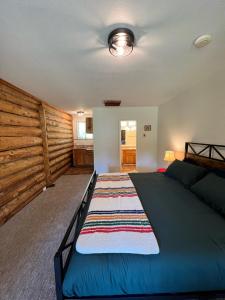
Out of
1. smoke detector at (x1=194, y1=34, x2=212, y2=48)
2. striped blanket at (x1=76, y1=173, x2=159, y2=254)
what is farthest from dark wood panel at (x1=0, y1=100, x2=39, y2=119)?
smoke detector at (x1=194, y1=34, x2=212, y2=48)

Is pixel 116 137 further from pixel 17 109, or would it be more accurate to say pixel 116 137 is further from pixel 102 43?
pixel 102 43

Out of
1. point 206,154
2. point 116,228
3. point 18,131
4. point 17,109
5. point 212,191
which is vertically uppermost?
point 17,109

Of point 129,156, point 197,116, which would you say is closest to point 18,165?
point 197,116

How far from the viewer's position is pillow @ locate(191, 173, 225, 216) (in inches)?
66.6

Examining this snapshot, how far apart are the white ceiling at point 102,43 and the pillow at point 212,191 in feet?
5.54

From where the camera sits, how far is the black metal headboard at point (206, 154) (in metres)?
2.35

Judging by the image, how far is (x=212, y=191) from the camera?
73.4 inches

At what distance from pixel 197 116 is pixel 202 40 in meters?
1.46

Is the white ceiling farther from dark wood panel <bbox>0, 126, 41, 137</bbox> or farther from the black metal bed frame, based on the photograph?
the black metal bed frame

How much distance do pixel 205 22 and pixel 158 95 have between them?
2.37 meters

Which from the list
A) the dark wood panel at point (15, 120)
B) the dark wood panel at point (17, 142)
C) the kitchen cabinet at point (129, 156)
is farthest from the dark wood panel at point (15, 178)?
the kitchen cabinet at point (129, 156)

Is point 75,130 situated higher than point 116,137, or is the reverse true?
point 75,130

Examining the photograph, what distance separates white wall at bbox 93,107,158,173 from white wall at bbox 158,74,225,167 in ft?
2.77

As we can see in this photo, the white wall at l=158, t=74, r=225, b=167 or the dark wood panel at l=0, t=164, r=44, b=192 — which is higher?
the white wall at l=158, t=74, r=225, b=167
